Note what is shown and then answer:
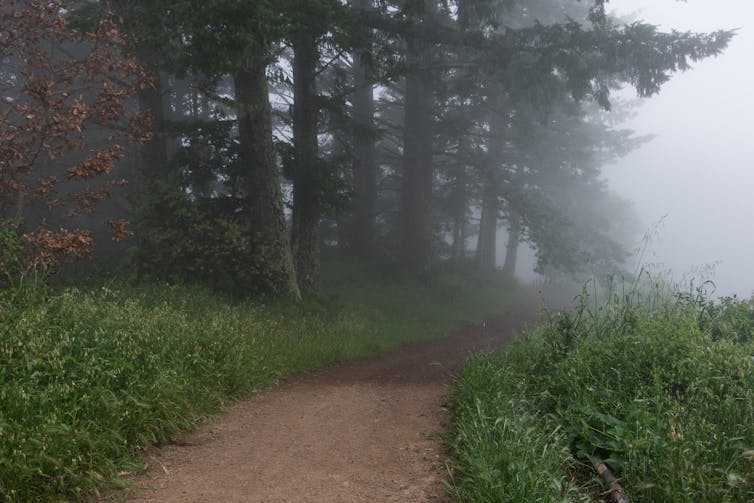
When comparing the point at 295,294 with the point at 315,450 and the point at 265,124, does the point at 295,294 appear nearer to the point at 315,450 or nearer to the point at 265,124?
the point at 265,124

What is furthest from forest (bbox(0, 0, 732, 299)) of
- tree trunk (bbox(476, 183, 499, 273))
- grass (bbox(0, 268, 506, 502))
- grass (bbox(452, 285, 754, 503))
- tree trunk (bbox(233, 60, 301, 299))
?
grass (bbox(452, 285, 754, 503))

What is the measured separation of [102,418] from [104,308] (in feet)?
7.67

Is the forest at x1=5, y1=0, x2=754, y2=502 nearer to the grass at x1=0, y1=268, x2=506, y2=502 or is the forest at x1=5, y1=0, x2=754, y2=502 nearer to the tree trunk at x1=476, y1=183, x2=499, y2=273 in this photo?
the grass at x1=0, y1=268, x2=506, y2=502

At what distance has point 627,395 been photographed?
15.8ft

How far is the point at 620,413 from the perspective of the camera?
4.54 meters

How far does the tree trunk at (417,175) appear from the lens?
19078 mm

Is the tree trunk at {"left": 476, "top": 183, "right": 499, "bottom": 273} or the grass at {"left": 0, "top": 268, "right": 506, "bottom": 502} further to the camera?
the tree trunk at {"left": 476, "top": 183, "right": 499, "bottom": 273}

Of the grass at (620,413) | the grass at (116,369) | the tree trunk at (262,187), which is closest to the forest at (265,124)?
Result: the tree trunk at (262,187)

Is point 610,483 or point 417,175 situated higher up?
point 417,175

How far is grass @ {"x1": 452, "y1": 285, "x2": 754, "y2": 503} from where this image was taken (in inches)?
138

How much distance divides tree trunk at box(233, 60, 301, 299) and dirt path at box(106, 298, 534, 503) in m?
3.54

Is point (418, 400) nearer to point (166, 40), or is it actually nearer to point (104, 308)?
point (104, 308)

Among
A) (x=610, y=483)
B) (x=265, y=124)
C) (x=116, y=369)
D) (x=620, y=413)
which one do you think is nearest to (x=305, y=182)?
(x=265, y=124)

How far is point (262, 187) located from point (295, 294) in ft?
7.10
